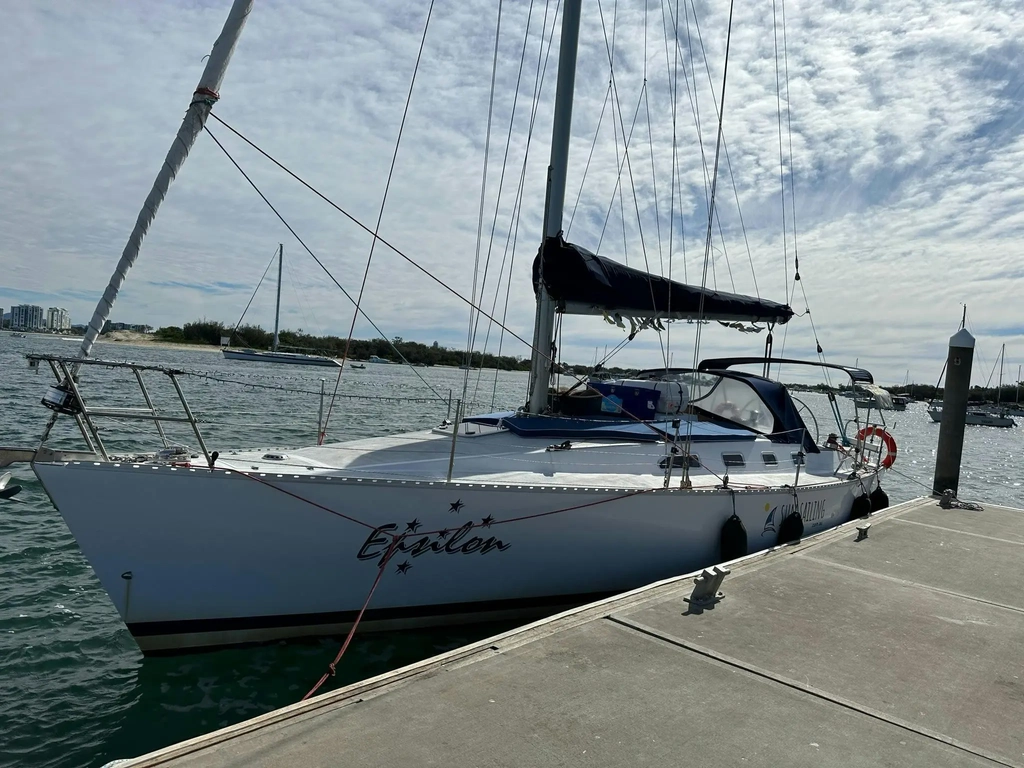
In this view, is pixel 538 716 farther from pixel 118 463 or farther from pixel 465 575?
pixel 118 463

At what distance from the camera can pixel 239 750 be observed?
3.16m

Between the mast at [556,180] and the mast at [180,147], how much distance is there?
13.1 feet

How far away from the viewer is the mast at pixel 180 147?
4.88m

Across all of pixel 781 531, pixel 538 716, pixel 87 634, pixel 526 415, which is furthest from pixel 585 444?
pixel 87 634

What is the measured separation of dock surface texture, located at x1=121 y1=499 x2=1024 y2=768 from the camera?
3.32 metres

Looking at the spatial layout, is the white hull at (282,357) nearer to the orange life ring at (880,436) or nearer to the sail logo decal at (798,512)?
the orange life ring at (880,436)

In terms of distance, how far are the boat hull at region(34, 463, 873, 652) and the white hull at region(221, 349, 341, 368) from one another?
6221 cm

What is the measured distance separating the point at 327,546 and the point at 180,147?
3062mm

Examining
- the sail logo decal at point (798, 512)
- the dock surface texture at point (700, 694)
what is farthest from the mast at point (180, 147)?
the sail logo decal at point (798, 512)

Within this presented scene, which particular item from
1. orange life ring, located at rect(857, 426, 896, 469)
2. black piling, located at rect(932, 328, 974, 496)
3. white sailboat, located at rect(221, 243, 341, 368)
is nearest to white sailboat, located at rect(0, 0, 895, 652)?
orange life ring, located at rect(857, 426, 896, 469)

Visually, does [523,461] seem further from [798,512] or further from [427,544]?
[798,512]

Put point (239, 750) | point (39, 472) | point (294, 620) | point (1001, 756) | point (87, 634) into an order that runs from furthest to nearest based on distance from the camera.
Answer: point (87, 634), point (294, 620), point (39, 472), point (1001, 756), point (239, 750)

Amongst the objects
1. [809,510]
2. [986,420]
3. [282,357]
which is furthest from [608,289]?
[986,420]

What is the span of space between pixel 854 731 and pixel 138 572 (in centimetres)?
465
